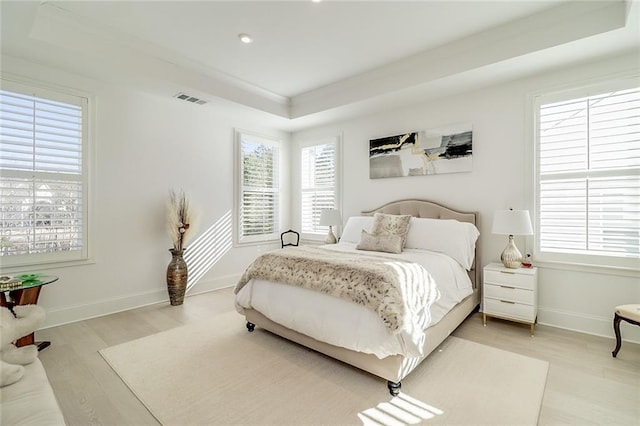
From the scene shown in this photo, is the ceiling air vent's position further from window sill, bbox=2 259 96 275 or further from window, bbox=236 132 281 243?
window sill, bbox=2 259 96 275

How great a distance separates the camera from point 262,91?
4.41 m

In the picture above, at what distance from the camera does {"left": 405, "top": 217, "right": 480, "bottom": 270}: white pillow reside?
3.33 meters

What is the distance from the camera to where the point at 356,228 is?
421cm

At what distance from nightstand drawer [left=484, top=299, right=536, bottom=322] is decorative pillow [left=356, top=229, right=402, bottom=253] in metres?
1.05

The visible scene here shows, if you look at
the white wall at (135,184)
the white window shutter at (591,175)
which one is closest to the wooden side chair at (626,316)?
the white window shutter at (591,175)

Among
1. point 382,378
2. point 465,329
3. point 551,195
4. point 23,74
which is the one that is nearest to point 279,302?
point 382,378

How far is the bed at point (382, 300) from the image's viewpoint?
2.02 m

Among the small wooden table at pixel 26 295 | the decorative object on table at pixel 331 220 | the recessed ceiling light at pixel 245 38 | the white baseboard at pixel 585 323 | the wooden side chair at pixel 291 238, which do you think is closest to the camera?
the small wooden table at pixel 26 295

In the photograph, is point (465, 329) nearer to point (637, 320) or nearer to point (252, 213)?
point (637, 320)

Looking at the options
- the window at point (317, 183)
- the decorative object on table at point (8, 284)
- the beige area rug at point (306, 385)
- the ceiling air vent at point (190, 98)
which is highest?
the ceiling air vent at point (190, 98)

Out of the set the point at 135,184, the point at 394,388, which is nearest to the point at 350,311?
the point at 394,388

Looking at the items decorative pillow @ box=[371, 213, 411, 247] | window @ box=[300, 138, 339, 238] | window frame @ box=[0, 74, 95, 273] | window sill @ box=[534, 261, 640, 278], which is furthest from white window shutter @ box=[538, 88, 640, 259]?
window frame @ box=[0, 74, 95, 273]

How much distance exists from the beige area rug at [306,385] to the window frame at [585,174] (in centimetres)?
124

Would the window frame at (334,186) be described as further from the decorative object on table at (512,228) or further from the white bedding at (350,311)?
the decorative object on table at (512,228)
